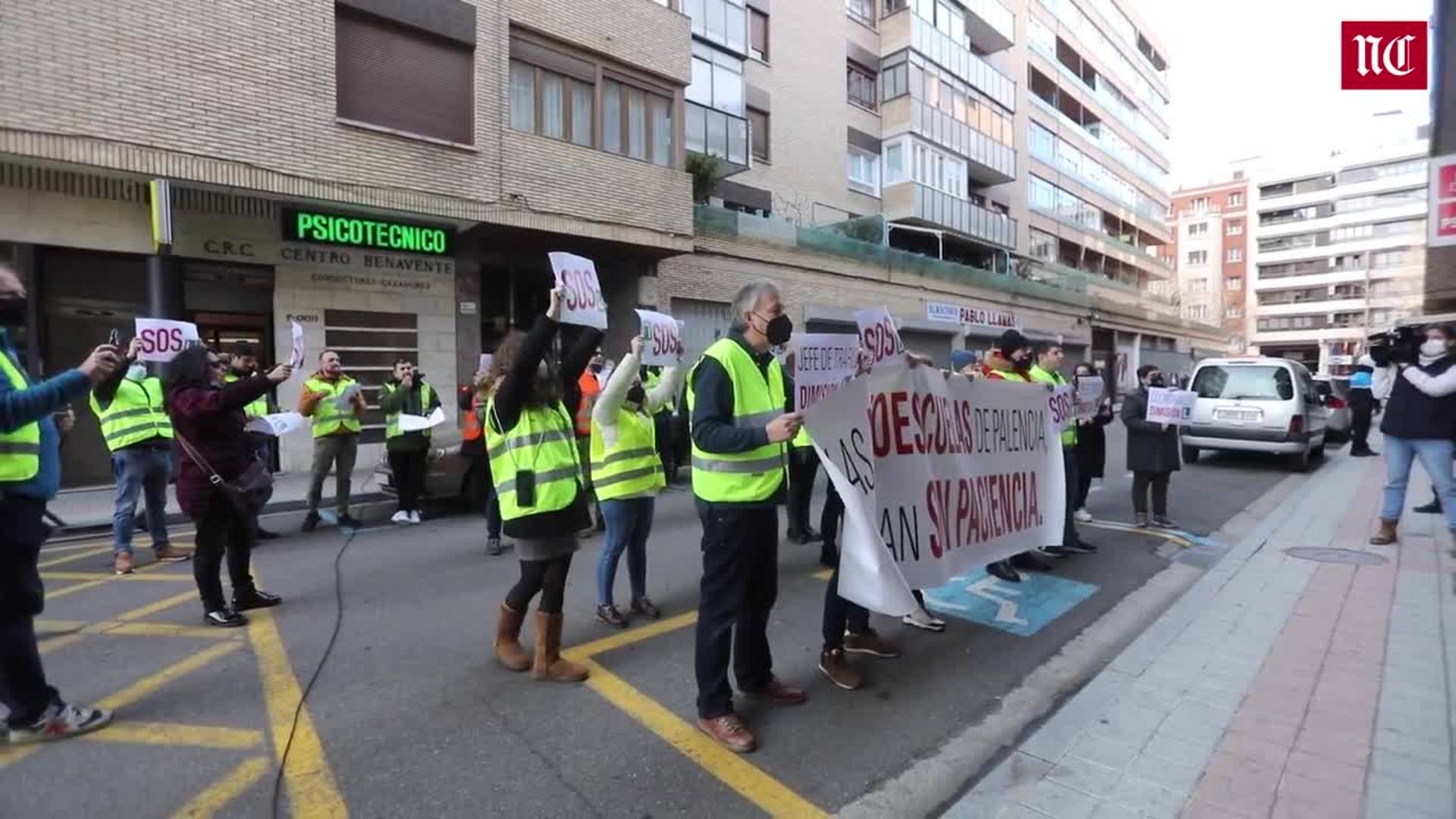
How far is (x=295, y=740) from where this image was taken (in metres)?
3.25

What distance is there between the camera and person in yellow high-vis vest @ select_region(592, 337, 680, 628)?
15.9 feet

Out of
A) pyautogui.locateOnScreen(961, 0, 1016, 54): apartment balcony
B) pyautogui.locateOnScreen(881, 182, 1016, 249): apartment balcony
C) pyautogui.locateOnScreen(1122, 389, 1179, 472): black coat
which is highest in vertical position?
pyautogui.locateOnScreen(961, 0, 1016, 54): apartment balcony

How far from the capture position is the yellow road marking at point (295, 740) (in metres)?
2.79

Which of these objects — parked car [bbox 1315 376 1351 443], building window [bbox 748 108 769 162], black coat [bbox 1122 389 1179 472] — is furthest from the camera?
building window [bbox 748 108 769 162]

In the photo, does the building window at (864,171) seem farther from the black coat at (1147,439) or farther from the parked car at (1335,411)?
the black coat at (1147,439)

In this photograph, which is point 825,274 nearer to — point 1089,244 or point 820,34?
point 820,34

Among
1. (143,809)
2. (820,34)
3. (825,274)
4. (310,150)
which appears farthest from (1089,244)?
(143,809)

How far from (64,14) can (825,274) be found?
613 inches

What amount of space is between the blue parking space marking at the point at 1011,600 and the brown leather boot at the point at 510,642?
2.71 m

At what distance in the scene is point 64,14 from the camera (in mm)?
9188

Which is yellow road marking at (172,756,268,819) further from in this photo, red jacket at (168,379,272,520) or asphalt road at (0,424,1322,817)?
red jacket at (168,379,272,520)

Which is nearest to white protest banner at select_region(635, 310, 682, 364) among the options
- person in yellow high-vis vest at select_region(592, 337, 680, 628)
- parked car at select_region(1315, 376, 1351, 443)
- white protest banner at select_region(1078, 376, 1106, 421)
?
person in yellow high-vis vest at select_region(592, 337, 680, 628)

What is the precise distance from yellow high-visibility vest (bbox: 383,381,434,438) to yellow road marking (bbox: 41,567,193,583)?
2544 millimetres

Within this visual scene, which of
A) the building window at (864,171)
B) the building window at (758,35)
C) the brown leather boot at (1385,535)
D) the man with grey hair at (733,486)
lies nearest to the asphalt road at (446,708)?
the man with grey hair at (733,486)
